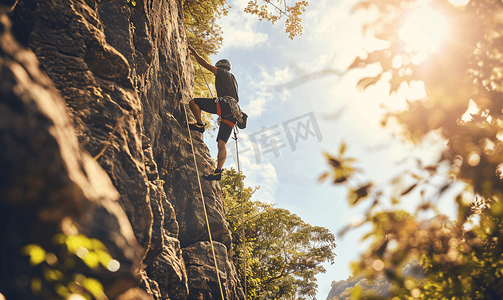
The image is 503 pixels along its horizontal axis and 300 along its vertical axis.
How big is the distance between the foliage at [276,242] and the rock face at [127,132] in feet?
13.7

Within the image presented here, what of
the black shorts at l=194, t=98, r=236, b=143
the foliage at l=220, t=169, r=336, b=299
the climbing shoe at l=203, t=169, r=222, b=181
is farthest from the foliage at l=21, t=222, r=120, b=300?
the foliage at l=220, t=169, r=336, b=299

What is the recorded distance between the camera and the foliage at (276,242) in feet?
31.6

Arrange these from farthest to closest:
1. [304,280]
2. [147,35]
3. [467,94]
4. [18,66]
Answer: [304,280] < [147,35] < [467,94] < [18,66]

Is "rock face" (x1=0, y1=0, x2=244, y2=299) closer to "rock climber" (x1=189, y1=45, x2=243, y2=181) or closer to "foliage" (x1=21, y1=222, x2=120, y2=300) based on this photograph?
"foliage" (x1=21, y1=222, x2=120, y2=300)

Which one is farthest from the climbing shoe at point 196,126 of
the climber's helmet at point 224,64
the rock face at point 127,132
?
the climber's helmet at point 224,64

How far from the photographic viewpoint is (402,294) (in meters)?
1.13

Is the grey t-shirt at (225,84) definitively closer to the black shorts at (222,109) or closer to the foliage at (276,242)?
the black shorts at (222,109)

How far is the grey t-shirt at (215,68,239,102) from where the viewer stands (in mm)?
5758

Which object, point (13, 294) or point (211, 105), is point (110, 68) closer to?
point (13, 294)

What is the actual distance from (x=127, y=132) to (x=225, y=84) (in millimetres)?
3745

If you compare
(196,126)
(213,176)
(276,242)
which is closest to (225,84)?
(196,126)

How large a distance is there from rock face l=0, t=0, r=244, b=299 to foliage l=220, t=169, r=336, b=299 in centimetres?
417

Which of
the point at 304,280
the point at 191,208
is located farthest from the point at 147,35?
the point at 304,280

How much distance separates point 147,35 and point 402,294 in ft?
15.0
